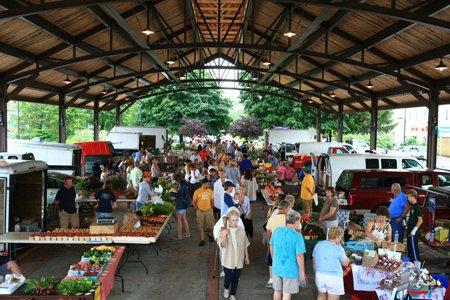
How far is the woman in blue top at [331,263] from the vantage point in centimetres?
654

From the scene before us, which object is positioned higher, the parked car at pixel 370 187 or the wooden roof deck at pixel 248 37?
the wooden roof deck at pixel 248 37

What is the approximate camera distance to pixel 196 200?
11.5m

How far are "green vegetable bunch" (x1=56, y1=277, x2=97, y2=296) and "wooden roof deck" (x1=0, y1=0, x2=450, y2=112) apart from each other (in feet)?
20.2

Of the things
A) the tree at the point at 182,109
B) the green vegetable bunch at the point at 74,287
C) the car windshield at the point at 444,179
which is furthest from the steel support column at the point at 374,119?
the green vegetable bunch at the point at 74,287

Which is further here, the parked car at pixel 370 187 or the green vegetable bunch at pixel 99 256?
the parked car at pixel 370 187

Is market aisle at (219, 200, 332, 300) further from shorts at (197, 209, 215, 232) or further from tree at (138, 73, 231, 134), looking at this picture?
tree at (138, 73, 231, 134)

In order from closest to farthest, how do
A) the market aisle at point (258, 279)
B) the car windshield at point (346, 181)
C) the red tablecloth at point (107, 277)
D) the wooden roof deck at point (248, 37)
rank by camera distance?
1. the red tablecloth at point (107, 277)
2. the market aisle at point (258, 279)
3. the wooden roof deck at point (248, 37)
4. the car windshield at point (346, 181)

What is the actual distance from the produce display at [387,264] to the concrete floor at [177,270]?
1.44m

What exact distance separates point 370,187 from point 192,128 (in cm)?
2966

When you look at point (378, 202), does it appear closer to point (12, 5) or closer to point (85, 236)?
point (85, 236)

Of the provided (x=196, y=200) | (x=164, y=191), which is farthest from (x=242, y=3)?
(x=196, y=200)

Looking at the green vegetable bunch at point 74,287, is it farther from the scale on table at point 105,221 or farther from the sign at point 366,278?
the sign at point 366,278

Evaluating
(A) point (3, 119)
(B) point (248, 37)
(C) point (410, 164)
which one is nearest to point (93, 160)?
(A) point (3, 119)

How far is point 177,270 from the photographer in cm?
984
